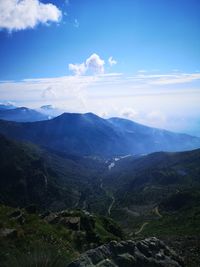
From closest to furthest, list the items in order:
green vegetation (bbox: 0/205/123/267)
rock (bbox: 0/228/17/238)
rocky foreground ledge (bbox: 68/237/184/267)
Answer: green vegetation (bbox: 0/205/123/267) < rocky foreground ledge (bbox: 68/237/184/267) < rock (bbox: 0/228/17/238)

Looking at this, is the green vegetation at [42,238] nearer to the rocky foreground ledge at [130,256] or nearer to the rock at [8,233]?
the rock at [8,233]

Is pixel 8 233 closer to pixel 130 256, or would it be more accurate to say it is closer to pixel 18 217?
pixel 18 217

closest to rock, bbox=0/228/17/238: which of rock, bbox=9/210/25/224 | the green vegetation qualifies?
the green vegetation

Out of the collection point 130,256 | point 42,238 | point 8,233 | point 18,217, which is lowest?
point 18,217

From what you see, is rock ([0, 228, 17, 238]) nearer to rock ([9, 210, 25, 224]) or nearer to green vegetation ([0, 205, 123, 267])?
green vegetation ([0, 205, 123, 267])

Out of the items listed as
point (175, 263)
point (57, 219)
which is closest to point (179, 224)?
point (57, 219)

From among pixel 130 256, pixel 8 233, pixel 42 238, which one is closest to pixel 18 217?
pixel 8 233

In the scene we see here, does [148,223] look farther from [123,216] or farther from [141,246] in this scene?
[141,246]

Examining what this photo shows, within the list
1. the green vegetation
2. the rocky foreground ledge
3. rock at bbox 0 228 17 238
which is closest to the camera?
the green vegetation
